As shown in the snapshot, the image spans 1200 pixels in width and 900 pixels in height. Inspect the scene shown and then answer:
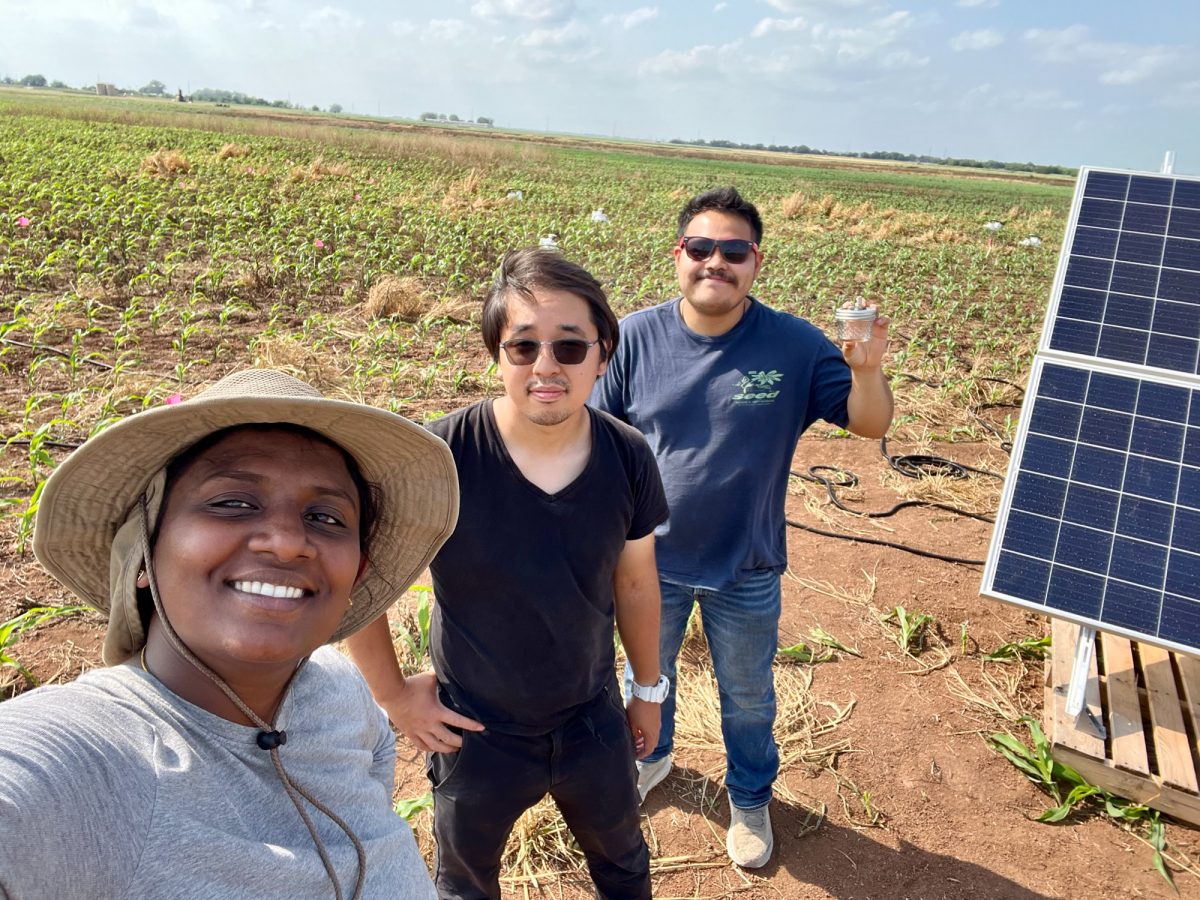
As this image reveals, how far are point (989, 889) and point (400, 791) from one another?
2153 mm

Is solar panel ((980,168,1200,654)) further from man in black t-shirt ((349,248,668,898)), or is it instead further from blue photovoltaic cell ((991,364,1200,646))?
man in black t-shirt ((349,248,668,898))

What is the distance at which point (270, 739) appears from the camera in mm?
1033

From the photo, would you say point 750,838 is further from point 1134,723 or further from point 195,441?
point 195,441

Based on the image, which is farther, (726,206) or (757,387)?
(726,206)

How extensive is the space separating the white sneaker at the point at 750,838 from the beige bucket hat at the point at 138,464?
6.66 ft

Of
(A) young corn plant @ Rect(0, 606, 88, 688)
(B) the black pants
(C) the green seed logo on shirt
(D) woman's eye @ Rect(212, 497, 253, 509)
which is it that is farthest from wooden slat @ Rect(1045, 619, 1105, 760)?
(A) young corn plant @ Rect(0, 606, 88, 688)

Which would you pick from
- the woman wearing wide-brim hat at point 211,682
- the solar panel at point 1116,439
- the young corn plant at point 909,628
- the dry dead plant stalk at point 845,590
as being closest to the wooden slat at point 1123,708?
the solar panel at point 1116,439

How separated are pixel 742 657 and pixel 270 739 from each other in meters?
1.76

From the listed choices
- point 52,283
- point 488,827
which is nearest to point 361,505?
point 488,827

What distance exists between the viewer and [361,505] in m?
1.33

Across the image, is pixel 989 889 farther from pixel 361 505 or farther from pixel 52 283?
pixel 52 283

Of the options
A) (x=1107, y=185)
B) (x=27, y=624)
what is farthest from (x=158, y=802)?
(x=1107, y=185)

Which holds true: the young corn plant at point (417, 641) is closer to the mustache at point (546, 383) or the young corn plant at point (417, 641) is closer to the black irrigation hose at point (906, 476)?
the mustache at point (546, 383)

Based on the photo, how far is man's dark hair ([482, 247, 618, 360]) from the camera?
5.79ft
